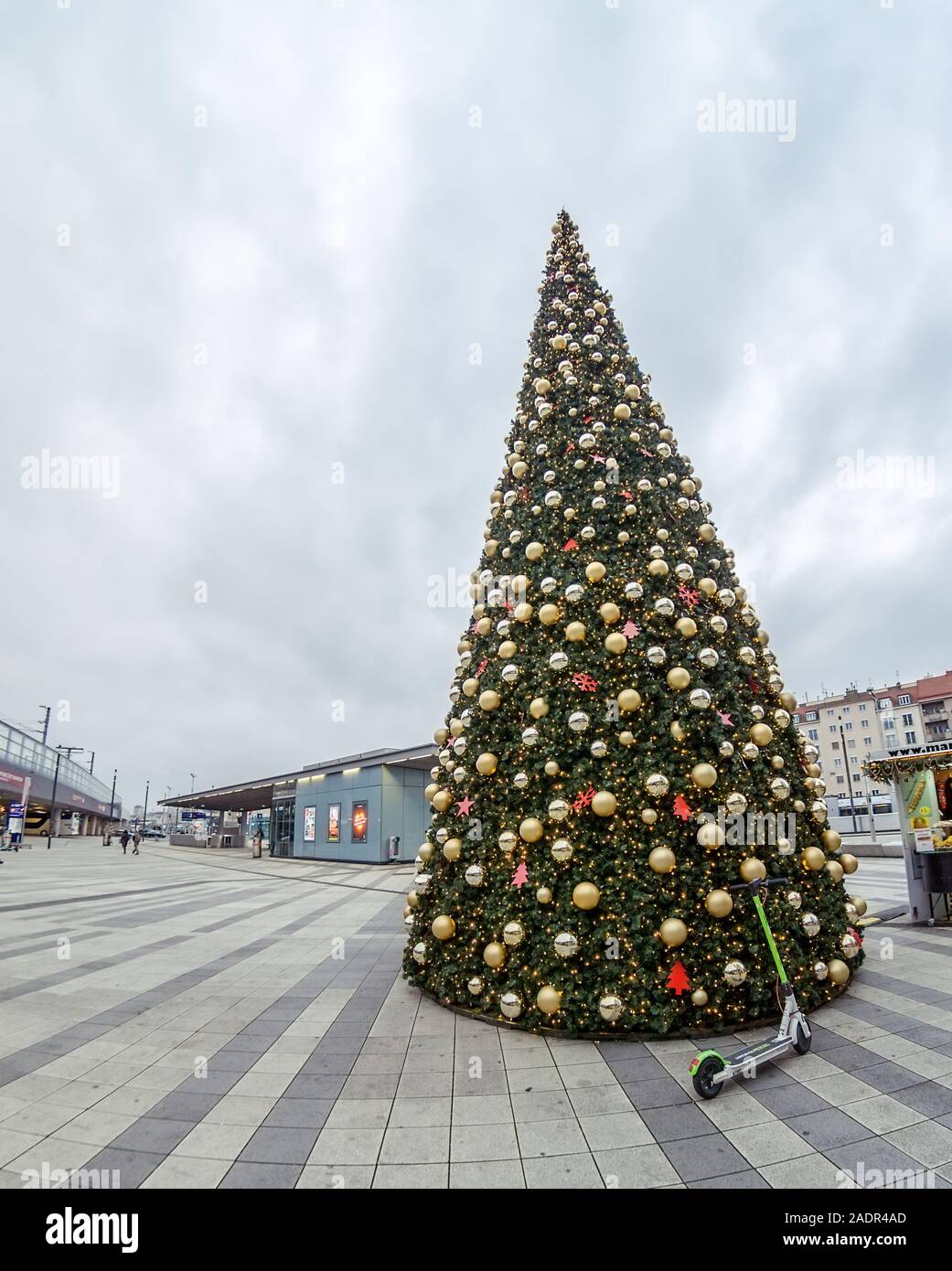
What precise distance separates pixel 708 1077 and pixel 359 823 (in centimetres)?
2460

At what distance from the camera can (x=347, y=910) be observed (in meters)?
12.2

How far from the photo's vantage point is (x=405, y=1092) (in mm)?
3924

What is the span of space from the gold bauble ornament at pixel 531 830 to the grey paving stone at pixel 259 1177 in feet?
8.81

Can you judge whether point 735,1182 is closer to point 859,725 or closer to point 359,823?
point 359,823

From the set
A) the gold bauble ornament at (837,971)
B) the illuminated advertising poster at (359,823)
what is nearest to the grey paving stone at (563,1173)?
the gold bauble ornament at (837,971)

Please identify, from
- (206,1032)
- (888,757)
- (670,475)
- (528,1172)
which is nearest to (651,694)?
(670,475)

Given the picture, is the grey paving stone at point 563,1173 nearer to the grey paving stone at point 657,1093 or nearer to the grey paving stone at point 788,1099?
the grey paving stone at point 657,1093

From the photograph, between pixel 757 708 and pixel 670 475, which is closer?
pixel 757 708

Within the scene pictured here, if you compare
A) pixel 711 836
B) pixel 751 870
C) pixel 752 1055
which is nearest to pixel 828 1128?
pixel 752 1055

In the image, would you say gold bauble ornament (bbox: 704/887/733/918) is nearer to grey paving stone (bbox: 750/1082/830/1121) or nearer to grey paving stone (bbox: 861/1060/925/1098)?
grey paving stone (bbox: 750/1082/830/1121)

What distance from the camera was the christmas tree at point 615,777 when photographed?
471 centimetres
